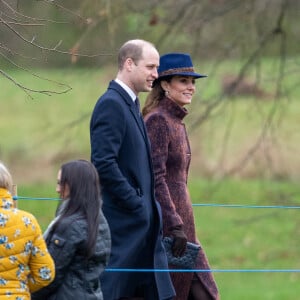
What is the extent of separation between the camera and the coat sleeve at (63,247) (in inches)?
248

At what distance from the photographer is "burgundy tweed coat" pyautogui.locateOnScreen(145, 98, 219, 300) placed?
24.1 ft

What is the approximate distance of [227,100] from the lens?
13.2 meters

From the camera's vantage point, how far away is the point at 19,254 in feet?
20.1

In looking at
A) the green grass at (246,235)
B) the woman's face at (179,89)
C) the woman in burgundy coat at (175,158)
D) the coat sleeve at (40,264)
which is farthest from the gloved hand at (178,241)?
the green grass at (246,235)

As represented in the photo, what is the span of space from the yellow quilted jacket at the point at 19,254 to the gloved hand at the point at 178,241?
1274 mm

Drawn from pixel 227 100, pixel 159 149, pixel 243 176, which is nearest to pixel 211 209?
pixel 243 176

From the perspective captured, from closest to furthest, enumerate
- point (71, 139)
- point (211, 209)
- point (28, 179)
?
point (71, 139) → point (28, 179) → point (211, 209)

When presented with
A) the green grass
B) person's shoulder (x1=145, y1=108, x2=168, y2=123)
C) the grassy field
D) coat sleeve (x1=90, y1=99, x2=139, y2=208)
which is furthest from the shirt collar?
the green grass

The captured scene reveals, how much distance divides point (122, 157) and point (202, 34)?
6.36 m

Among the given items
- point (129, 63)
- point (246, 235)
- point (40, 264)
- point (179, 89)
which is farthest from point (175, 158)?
point (246, 235)

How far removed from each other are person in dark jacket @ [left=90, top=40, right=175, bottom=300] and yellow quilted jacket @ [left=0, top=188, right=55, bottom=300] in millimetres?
889

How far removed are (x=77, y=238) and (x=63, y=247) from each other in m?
0.08

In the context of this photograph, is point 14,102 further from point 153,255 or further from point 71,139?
point 153,255

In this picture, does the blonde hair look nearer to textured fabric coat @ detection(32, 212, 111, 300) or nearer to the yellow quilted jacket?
the yellow quilted jacket
